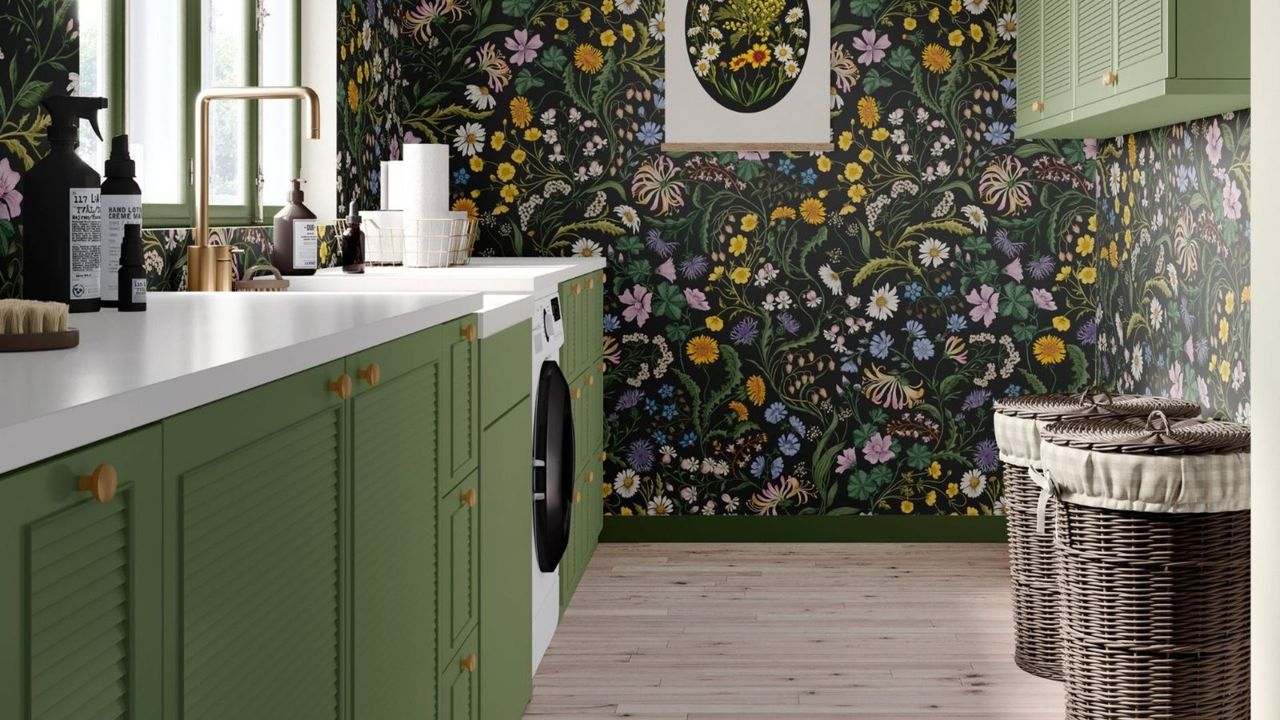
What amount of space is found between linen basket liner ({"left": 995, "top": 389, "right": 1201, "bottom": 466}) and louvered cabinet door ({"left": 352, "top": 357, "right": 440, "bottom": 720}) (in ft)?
5.08

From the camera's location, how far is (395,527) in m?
1.88

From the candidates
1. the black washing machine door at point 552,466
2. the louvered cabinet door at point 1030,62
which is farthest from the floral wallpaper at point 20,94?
the louvered cabinet door at point 1030,62

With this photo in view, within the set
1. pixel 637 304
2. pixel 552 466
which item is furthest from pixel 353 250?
pixel 637 304

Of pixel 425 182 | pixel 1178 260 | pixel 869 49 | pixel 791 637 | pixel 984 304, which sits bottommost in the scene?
pixel 791 637

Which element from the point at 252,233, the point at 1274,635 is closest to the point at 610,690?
the point at 252,233

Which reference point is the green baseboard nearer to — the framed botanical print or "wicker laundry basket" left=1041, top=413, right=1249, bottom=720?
the framed botanical print

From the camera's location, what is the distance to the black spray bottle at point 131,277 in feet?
6.71

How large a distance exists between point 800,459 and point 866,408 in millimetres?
279

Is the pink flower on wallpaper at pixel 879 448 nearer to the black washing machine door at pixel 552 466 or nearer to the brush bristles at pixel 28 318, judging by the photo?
the black washing machine door at pixel 552 466

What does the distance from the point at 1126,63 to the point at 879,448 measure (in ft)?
5.73

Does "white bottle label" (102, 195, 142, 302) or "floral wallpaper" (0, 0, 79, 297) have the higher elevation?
"floral wallpaper" (0, 0, 79, 297)

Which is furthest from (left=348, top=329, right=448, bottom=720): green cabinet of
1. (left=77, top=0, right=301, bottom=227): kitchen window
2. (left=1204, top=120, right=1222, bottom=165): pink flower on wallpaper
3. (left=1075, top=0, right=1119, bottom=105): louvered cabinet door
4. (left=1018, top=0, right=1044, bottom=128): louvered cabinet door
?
(left=1018, top=0, right=1044, bottom=128): louvered cabinet door

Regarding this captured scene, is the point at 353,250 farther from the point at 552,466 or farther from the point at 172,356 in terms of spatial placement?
the point at 172,356

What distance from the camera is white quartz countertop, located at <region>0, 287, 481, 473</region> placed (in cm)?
96
